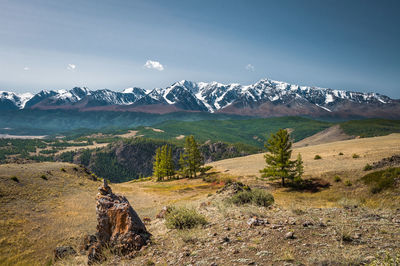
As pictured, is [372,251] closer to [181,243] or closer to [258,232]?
[258,232]

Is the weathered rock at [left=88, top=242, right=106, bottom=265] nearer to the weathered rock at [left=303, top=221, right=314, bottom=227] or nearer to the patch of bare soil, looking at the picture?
the patch of bare soil

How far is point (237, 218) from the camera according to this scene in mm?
11328

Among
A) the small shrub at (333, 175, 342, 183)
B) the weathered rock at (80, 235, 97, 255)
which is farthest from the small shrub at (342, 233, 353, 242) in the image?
the small shrub at (333, 175, 342, 183)

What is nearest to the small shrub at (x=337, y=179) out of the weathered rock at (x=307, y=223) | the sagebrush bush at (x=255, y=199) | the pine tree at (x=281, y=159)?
the pine tree at (x=281, y=159)

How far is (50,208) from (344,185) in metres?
41.2

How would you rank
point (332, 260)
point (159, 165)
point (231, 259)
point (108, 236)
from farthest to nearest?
point (159, 165), point (108, 236), point (231, 259), point (332, 260)

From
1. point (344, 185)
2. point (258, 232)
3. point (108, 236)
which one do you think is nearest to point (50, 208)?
point (108, 236)

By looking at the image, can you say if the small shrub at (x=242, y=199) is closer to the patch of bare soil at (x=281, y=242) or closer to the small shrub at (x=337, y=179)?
the patch of bare soil at (x=281, y=242)

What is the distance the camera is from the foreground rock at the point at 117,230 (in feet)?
31.6

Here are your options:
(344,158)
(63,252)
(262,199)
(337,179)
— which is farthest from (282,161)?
(63,252)

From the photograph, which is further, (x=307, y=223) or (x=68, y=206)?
(x=68, y=206)

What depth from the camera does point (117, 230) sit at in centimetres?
1050

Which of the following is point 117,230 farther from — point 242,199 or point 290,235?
point 242,199

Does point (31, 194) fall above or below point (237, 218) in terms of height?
below
